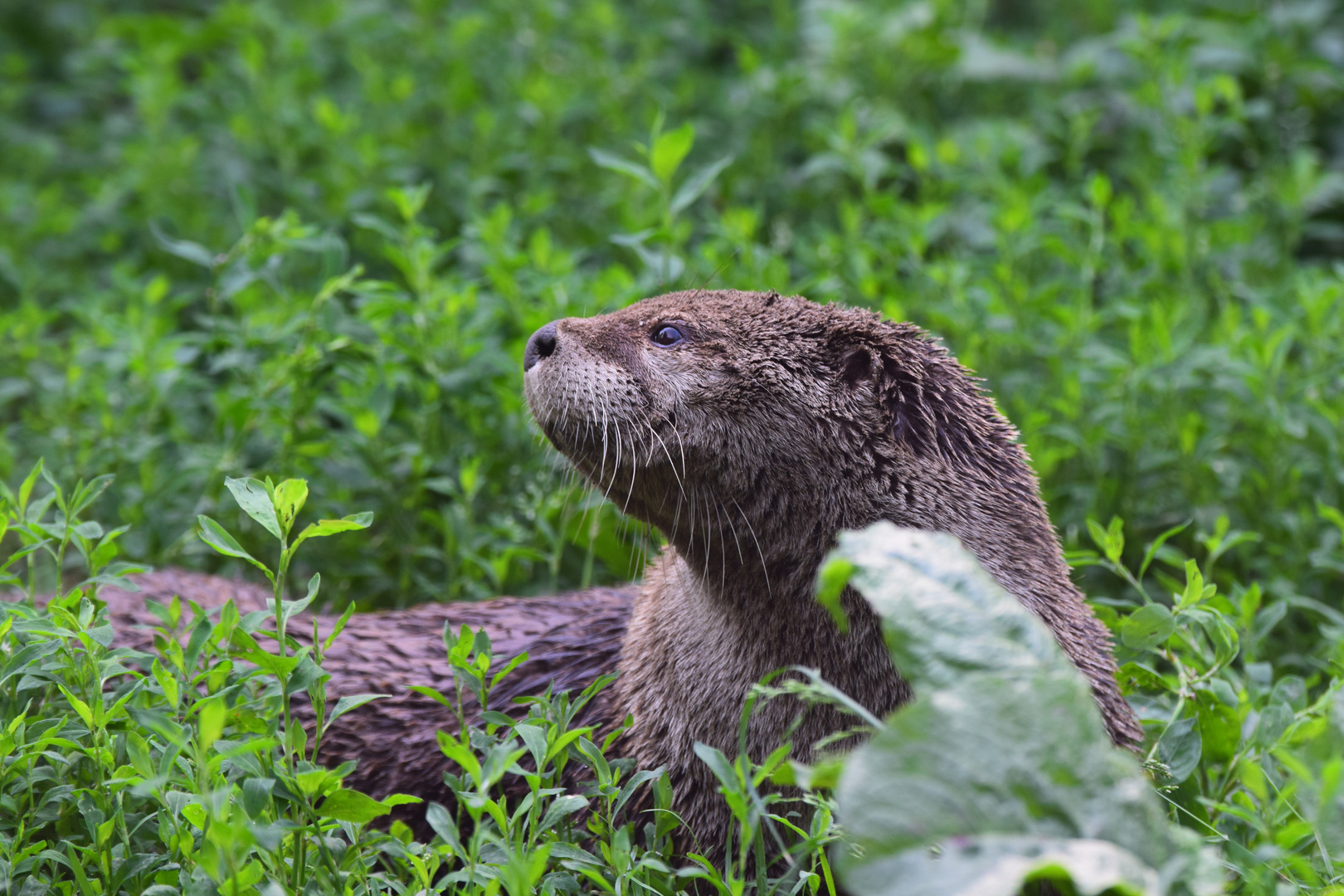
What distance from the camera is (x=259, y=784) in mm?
1942

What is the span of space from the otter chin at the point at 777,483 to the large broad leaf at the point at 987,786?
0.74 meters

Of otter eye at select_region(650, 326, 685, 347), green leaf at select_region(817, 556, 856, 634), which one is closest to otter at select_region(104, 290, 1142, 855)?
otter eye at select_region(650, 326, 685, 347)

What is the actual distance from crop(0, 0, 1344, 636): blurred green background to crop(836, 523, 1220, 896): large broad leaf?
1722mm

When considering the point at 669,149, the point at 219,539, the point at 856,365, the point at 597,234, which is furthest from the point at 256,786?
the point at 597,234

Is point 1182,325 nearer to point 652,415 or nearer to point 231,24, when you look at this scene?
point 652,415

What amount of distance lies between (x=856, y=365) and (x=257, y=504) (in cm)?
121

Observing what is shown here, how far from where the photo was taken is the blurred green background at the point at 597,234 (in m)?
3.76

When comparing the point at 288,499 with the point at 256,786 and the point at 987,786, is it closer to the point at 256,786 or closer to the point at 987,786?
the point at 256,786

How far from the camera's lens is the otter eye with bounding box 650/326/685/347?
274 centimetres

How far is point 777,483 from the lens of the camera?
8.41ft

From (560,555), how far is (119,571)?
1.40 m

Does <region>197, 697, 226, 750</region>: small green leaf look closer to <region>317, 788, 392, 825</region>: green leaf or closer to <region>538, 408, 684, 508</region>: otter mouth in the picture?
<region>317, 788, 392, 825</region>: green leaf

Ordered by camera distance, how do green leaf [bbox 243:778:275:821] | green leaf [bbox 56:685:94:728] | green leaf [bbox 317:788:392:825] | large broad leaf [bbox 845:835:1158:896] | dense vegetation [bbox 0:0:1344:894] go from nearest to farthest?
large broad leaf [bbox 845:835:1158:896], green leaf [bbox 243:778:275:821], green leaf [bbox 317:788:392:825], green leaf [bbox 56:685:94:728], dense vegetation [bbox 0:0:1344:894]

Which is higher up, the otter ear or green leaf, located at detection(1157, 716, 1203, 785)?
the otter ear
